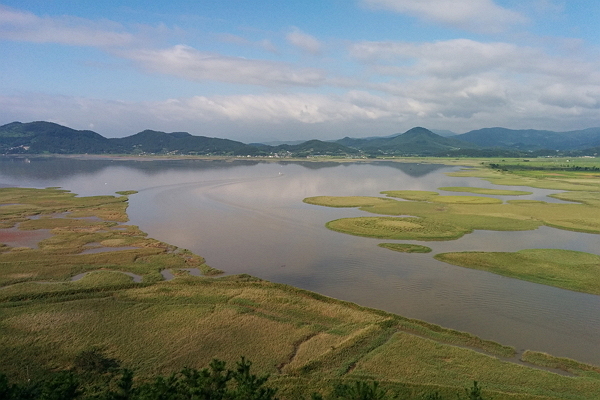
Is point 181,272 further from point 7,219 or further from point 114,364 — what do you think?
point 7,219

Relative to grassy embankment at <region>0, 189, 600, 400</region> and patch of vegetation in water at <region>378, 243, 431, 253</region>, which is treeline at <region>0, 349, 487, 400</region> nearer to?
grassy embankment at <region>0, 189, 600, 400</region>

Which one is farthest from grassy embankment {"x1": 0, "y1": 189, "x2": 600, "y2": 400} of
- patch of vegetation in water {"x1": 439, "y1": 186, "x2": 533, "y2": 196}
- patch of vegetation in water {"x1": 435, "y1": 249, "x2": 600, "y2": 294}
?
patch of vegetation in water {"x1": 439, "y1": 186, "x2": 533, "y2": 196}

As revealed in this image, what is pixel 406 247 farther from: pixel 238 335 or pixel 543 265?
pixel 238 335

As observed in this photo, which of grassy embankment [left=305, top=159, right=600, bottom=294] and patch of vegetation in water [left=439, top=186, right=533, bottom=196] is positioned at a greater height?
patch of vegetation in water [left=439, top=186, right=533, bottom=196]

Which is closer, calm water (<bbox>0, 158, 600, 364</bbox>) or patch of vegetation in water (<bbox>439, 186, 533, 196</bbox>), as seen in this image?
calm water (<bbox>0, 158, 600, 364</bbox>)

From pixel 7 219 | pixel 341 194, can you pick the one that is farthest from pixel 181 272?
pixel 341 194

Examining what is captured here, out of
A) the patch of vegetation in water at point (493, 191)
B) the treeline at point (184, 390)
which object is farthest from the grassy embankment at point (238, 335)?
the patch of vegetation in water at point (493, 191)
